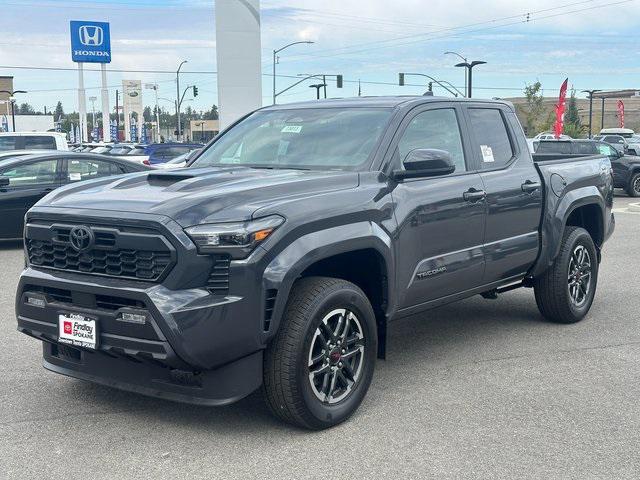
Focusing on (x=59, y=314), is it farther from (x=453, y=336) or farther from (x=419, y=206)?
(x=453, y=336)

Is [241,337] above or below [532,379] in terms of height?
above

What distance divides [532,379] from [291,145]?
230 cm

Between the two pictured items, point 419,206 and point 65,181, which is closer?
point 419,206

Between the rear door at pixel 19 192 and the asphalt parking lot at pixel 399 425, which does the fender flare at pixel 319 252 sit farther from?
the rear door at pixel 19 192

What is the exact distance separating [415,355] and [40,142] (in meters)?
16.5

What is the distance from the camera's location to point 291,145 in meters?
5.55

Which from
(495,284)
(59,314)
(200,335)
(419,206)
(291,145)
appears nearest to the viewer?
(200,335)

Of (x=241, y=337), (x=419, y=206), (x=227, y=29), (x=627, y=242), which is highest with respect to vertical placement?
(x=227, y=29)

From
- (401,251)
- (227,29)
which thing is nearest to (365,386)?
(401,251)

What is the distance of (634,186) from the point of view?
22.4 m

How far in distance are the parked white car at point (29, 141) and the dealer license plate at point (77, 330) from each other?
54.7ft

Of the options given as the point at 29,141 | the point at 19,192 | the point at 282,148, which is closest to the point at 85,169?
the point at 19,192

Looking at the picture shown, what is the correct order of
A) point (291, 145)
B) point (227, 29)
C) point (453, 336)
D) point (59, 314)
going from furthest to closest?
point (227, 29) < point (453, 336) < point (291, 145) < point (59, 314)

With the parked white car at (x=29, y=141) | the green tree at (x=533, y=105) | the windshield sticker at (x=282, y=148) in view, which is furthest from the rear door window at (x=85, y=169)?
the green tree at (x=533, y=105)
